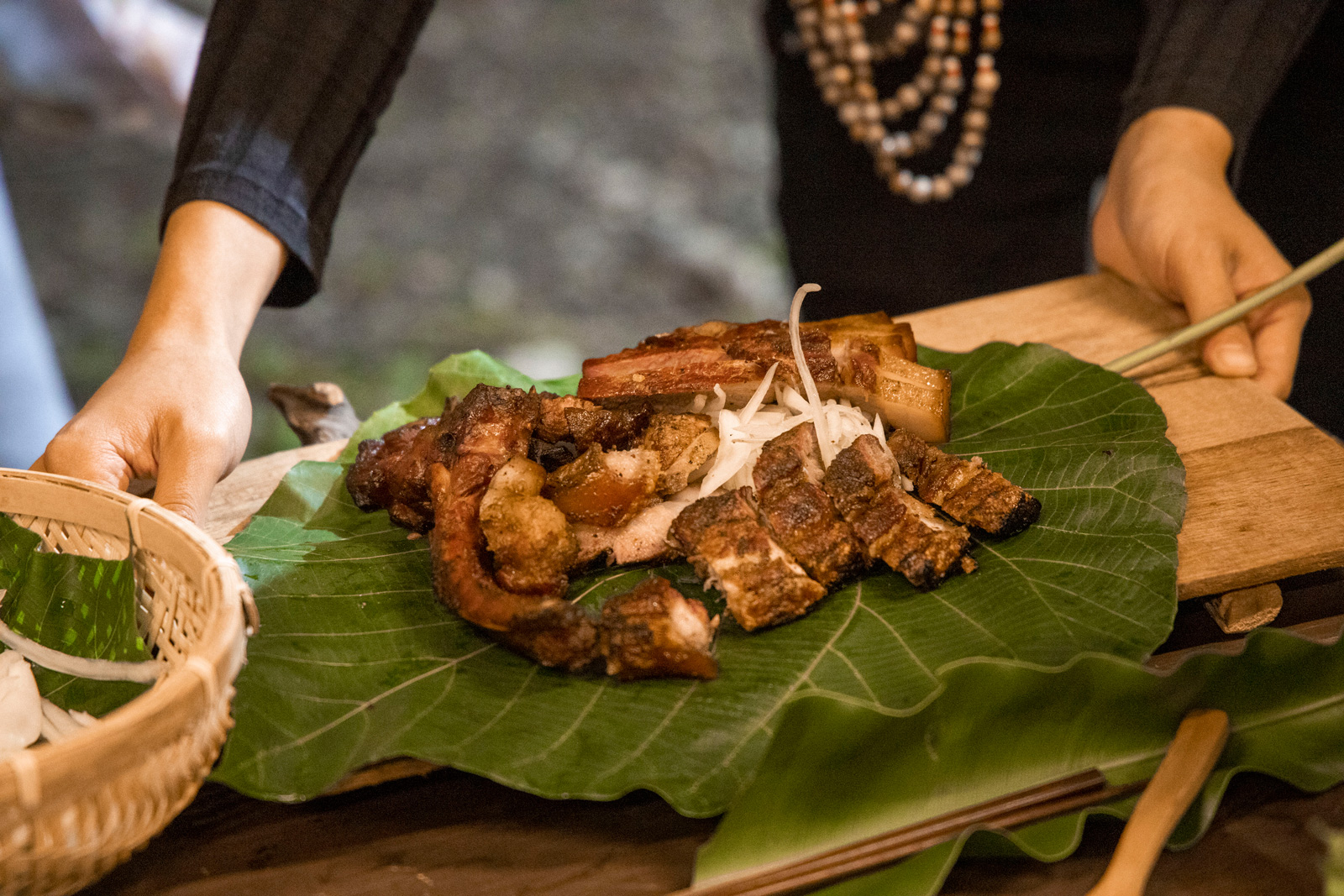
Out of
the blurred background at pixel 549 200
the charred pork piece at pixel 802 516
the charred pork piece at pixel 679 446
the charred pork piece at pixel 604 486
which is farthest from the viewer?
the blurred background at pixel 549 200

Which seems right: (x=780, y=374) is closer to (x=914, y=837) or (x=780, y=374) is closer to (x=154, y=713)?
(x=914, y=837)

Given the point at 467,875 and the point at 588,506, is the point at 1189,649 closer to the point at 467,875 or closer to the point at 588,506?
the point at 588,506

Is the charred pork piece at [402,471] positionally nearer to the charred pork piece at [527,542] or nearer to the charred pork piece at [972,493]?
the charred pork piece at [527,542]

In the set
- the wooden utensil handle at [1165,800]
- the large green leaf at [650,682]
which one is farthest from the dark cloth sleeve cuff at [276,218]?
the wooden utensil handle at [1165,800]

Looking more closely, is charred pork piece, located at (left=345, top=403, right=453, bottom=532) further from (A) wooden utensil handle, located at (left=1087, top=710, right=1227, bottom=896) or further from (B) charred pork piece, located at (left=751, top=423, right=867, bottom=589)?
(A) wooden utensil handle, located at (left=1087, top=710, right=1227, bottom=896)

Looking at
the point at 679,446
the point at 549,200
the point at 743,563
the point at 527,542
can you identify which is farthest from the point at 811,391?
the point at 549,200

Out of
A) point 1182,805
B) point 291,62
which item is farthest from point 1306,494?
point 291,62

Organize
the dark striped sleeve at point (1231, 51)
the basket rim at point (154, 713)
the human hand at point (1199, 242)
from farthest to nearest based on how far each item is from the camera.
Result: the dark striped sleeve at point (1231, 51) → the human hand at point (1199, 242) → the basket rim at point (154, 713)
